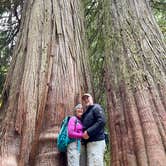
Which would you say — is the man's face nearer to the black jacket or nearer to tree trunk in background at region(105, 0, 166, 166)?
the black jacket

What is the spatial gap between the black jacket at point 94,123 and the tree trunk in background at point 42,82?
365 mm

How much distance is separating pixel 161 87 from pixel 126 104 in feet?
1.49

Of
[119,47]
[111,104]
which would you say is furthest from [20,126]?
[119,47]

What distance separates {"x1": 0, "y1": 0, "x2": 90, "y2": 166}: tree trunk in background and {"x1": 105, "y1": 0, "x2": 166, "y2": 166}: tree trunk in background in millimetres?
493

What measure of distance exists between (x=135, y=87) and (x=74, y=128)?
3.08 ft

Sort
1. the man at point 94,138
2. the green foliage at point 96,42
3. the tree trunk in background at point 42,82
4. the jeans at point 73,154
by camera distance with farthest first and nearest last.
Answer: the green foliage at point 96,42 → the tree trunk in background at point 42,82 → the man at point 94,138 → the jeans at point 73,154

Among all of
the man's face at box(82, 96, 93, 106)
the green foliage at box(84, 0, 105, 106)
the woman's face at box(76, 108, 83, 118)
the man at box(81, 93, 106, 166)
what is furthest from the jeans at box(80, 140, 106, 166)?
the green foliage at box(84, 0, 105, 106)

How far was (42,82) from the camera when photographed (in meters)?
4.79

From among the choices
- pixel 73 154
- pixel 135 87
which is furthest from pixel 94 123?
pixel 135 87

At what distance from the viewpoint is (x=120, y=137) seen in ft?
14.4

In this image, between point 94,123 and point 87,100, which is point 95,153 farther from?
point 87,100

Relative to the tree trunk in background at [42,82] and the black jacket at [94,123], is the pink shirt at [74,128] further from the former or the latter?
the tree trunk in background at [42,82]

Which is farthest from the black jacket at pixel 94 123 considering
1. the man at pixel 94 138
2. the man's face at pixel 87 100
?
the man's face at pixel 87 100

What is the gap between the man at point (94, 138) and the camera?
13.5 ft
